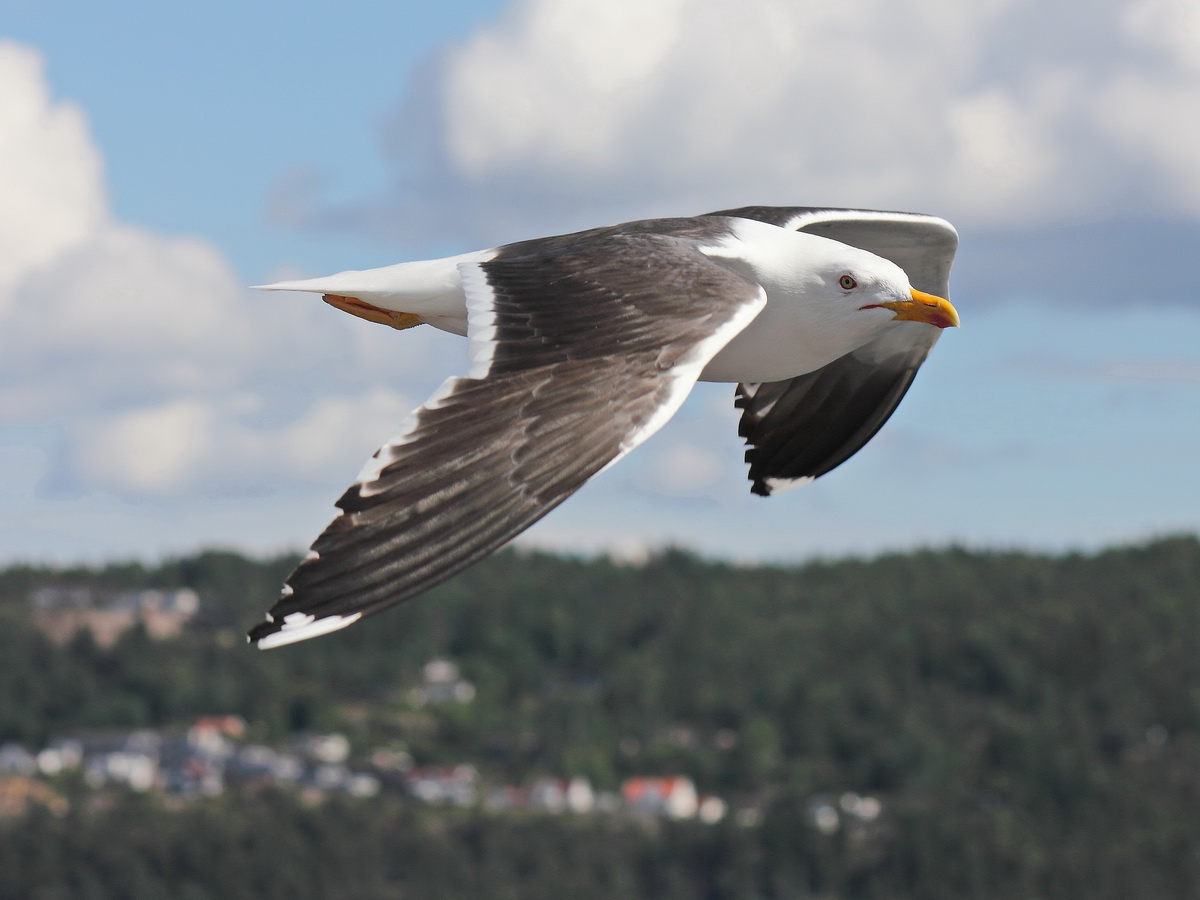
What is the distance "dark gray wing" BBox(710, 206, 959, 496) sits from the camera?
13766mm

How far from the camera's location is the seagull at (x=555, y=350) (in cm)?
771

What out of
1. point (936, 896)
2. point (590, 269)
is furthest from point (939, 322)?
point (936, 896)

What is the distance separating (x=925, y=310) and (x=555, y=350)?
9.38 feet

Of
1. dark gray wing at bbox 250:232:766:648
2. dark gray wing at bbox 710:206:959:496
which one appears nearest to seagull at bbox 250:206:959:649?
dark gray wing at bbox 250:232:766:648

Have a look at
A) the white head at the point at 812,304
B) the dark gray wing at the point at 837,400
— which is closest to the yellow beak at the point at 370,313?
the white head at the point at 812,304

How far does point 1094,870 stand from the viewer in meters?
194

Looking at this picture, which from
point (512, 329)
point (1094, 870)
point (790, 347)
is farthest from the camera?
point (1094, 870)

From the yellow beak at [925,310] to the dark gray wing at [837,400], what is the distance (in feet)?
8.68

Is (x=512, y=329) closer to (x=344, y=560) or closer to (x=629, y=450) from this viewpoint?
(x=629, y=450)

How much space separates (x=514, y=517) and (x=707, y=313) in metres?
1.90

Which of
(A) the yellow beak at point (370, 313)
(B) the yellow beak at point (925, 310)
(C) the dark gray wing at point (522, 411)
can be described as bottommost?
(C) the dark gray wing at point (522, 411)

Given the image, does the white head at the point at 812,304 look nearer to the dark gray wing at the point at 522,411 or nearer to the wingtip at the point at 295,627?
the dark gray wing at the point at 522,411

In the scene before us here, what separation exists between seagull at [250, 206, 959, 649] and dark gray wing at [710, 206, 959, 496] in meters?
0.55

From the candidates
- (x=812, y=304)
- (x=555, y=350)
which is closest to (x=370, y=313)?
(x=555, y=350)
